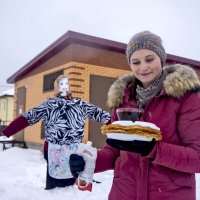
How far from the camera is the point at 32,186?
612 centimetres

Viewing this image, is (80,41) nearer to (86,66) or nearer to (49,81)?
(86,66)

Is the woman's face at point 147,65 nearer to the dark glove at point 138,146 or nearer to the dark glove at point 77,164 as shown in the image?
the dark glove at point 138,146

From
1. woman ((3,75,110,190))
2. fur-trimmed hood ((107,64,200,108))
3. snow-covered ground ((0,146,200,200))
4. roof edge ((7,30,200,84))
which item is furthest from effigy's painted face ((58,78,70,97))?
roof edge ((7,30,200,84))

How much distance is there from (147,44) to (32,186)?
5.01 meters

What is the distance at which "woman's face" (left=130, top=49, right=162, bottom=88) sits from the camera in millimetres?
1809

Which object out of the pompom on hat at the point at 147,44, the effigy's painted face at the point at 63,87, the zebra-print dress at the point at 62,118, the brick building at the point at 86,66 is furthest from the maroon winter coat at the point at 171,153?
the brick building at the point at 86,66

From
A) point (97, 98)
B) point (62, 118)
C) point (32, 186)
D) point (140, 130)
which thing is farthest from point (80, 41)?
point (140, 130)

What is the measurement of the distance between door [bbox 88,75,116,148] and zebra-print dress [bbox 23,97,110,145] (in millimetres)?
4936

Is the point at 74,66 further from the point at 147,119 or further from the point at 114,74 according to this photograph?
the point at 147,119

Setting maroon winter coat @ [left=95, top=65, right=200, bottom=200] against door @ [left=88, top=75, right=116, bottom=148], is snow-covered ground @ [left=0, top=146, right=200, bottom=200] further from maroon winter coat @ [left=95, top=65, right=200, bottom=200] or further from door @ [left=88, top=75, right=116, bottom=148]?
maroon winter coat @ [left=95, top=65, right=200, bottom=200]

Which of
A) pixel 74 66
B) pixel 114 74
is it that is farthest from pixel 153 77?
pixel 114 74

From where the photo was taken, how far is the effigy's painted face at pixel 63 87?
17.4ft

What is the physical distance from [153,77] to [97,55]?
346 inches

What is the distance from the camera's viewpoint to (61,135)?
16.4ft
